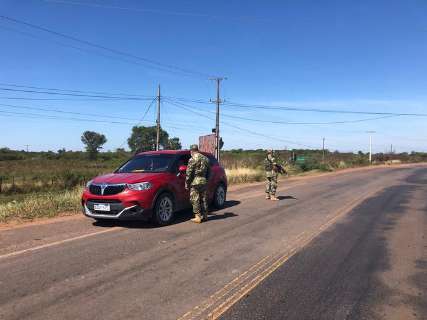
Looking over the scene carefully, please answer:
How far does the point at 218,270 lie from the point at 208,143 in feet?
94.9

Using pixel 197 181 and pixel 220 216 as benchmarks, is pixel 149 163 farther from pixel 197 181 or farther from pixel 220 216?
pixel 220 216

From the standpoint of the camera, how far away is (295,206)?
1295cm

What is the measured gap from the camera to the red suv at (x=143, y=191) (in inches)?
349

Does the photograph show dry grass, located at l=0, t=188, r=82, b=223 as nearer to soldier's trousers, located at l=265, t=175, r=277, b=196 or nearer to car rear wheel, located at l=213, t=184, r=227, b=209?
car rear wheel, located at l=213, t=184, r=227, b=209

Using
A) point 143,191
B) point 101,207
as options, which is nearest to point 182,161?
point 143,191

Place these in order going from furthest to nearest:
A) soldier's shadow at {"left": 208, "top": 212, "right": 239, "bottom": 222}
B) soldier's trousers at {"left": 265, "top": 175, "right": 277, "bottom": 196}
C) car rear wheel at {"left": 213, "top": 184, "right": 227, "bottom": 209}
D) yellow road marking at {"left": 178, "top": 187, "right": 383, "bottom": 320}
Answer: soldier's trousers at {"left": 265, "top": 175, "right": 277, "bottom": 196}
car rear wheel at {"left": 213, "top": 184, "right": 227, "bottom": 209}
soldier's shadow at {"left": 208, "top": 212, "right": 239, "bottom": 222}
yellow road marking at {"left": 178, "top": 187, "right": 383, "bottom": 320}

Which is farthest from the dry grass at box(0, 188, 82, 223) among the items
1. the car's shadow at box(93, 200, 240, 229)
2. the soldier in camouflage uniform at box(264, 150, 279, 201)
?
the soldier in camouflage uniform at box(264, 150, 279, 201)

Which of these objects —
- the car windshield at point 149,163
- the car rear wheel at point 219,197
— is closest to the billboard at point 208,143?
the car rear wheel at point 219,197

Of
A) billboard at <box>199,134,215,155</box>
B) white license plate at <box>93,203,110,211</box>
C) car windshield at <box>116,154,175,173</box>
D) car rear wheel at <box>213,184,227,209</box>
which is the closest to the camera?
white license plate at <box>93,203,110,211</box>

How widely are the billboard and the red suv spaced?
23.4 metres

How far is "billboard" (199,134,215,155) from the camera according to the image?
112 ft

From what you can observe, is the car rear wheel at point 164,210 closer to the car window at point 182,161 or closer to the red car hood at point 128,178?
the red car hood at point 128,178

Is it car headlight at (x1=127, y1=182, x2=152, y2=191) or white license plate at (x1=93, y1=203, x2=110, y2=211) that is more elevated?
car headlight at (x1=127, y1=182, x2=152, y2=191)

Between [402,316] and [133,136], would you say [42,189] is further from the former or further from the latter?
[133,136]
